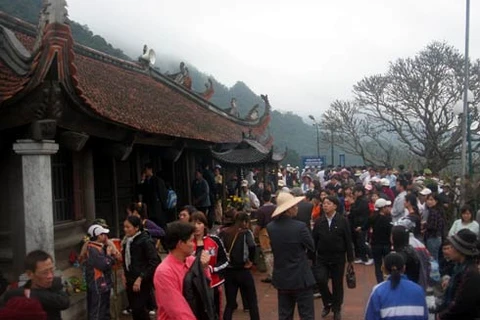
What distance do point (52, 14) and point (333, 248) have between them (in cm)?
434

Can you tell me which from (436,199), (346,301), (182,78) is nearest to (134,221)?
(346,301)

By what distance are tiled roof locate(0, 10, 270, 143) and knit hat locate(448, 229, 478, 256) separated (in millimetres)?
4349

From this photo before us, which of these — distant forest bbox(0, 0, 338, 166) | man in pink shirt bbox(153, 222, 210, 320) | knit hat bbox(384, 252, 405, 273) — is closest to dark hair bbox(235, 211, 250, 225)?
knit hat bbox(384, 252, 405, 273)

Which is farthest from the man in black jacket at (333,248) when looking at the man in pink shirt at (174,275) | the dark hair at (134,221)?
the man in pink shirt at (174,275)

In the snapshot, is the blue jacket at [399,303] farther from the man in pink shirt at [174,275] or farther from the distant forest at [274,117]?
the distant forest at [274,117]

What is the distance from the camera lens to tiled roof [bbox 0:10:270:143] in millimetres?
6219

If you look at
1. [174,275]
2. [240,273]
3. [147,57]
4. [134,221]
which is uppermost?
[147,57]

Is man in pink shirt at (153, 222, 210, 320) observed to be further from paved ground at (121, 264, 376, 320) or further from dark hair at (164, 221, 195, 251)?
paved ground at (121, 264, 376, 320)

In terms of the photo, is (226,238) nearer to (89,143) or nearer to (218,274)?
(218,274)

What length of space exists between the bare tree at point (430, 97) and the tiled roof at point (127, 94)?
28.8 ft

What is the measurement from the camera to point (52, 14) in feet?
20.3

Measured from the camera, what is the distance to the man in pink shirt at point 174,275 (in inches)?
147

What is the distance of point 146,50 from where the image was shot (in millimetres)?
16891

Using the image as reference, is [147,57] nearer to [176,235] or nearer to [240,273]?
[240,273]
